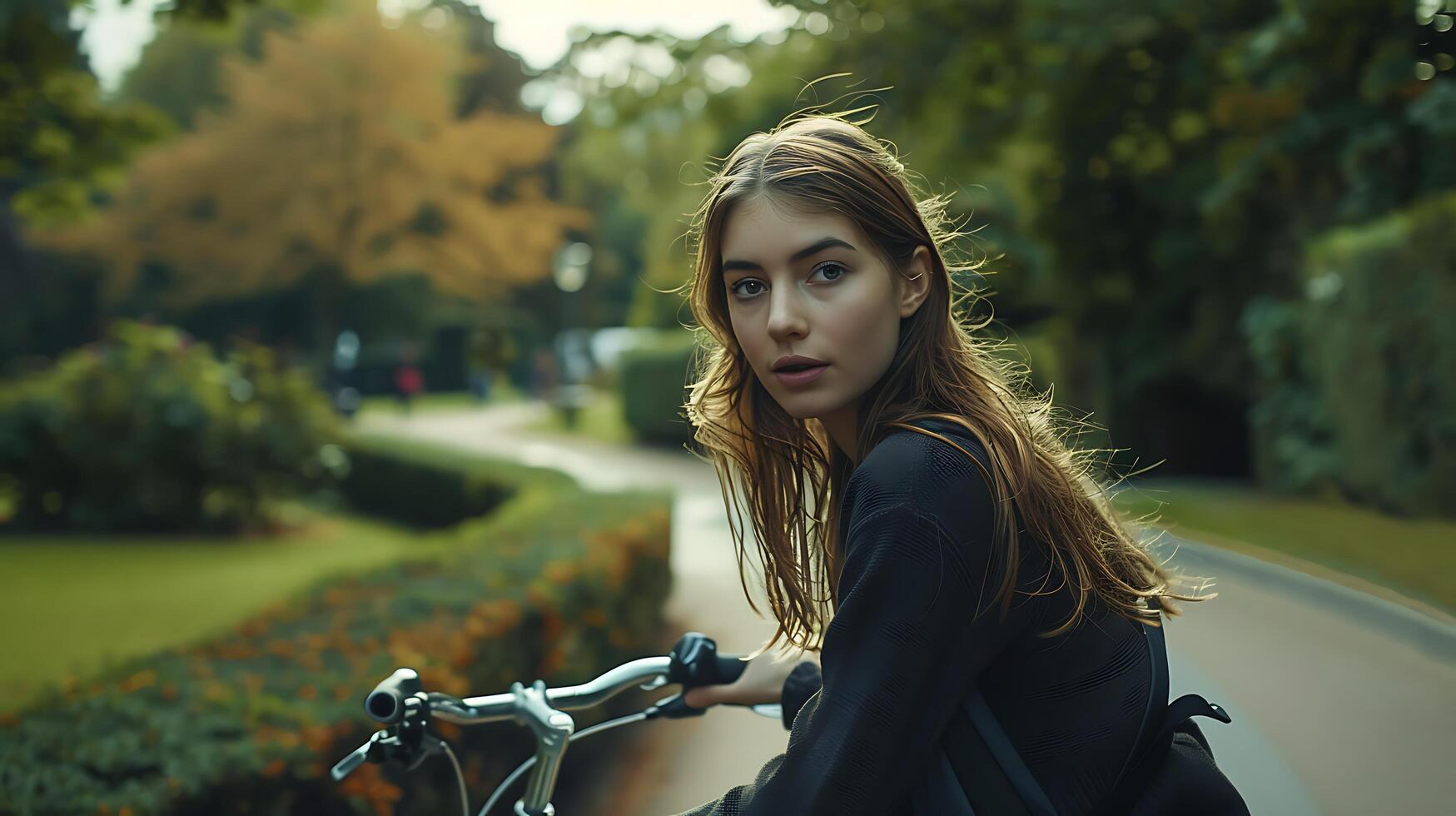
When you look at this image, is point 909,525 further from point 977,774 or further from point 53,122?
point 53,122

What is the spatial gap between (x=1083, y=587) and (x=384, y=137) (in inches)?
1310

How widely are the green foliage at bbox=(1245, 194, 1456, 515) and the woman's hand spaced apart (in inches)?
378

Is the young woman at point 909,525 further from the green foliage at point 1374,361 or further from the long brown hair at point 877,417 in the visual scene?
the green foliage at point 1374,361

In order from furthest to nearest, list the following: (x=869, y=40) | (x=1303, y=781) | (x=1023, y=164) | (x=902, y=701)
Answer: (x=1023, y=164)
(x=869, y=40)
(x=1303, y=781)
(x=902, y=701)

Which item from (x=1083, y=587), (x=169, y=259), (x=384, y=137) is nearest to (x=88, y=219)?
(x=1083, y=587)

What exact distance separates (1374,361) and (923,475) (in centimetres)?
1110

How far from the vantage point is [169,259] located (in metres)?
34.1

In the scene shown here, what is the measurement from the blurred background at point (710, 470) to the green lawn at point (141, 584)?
2.9 inches

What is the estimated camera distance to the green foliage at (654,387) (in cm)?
2384

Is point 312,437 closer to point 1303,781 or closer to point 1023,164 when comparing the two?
point 1023,164

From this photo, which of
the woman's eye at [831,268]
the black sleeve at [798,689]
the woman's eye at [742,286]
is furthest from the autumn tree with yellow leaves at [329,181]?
the woman's eye at [831,268]

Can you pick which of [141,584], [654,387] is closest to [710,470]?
[654,387]

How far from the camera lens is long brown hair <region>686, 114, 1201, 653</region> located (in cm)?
159

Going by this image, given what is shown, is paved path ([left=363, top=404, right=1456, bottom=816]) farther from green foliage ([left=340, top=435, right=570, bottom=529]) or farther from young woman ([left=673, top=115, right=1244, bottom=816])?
green foliage ([left=340, top=435, right=570, bottom=529])
